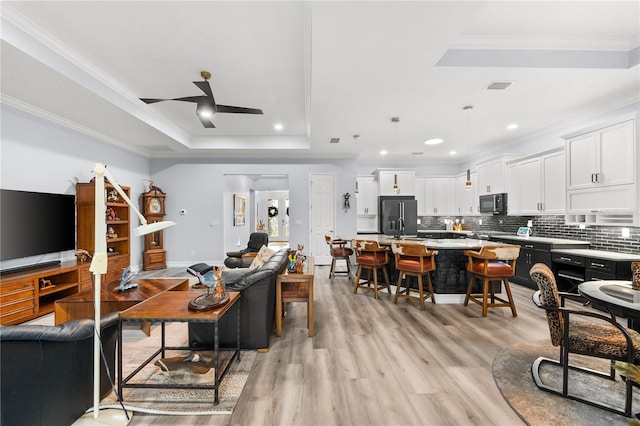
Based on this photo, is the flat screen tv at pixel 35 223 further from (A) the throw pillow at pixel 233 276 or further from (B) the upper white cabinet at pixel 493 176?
(B) the upper white cabinet at pixel 493 176

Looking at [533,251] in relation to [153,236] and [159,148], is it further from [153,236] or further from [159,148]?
[153,236]

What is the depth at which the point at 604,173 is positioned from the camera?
145 inches

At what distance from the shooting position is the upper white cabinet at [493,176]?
5.72 metres

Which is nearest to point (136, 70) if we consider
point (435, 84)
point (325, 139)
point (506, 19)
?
point (325, 139)

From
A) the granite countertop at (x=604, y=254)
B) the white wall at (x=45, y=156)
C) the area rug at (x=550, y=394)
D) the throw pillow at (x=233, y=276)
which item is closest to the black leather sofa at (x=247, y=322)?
the throw pillow at (x=233, y=276)

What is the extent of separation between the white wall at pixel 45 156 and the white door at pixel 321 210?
4296 millimetres

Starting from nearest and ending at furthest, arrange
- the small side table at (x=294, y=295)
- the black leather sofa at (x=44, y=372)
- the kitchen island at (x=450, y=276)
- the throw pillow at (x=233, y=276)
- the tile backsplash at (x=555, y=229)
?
the black leather sofa at (x=44, y=372)
the throw pillow at (x=233, y=276)
the small side table at (x=294, y=295)
the tile backsplash at (x=555, y=229)
the kitchen island at (x=450, y=276)

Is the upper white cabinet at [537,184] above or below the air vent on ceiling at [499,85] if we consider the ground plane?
below

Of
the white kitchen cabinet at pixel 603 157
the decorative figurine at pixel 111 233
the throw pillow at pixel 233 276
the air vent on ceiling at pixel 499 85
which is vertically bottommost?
the throw pillow at pixel 233 276

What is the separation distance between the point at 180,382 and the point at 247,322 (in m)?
0.69

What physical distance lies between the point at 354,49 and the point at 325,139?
3.09 m

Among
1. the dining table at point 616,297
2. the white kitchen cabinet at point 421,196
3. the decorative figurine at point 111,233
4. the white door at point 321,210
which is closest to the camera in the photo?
the dining table at point 616,297

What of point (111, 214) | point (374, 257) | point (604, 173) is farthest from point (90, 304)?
point (604, 173)

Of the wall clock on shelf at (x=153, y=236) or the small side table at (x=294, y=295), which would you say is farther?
the wall clock on shelf at (x=153, y=236)
